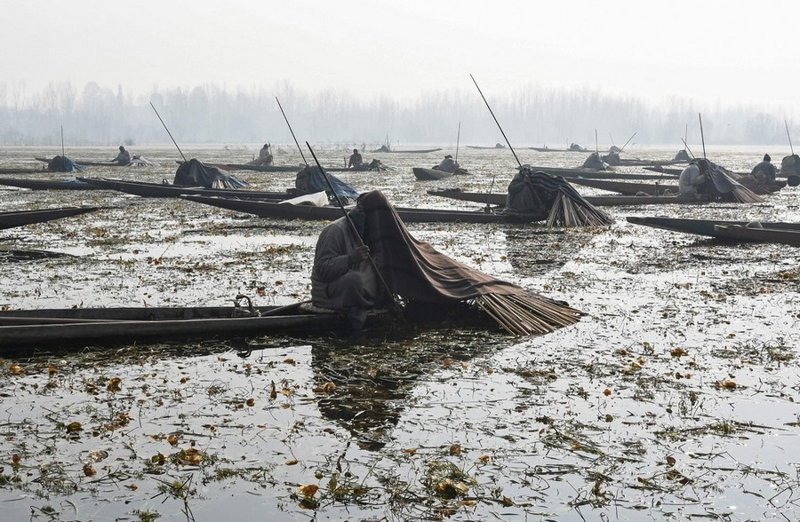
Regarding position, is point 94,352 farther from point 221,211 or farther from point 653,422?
point 221,211

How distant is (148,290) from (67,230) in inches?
288

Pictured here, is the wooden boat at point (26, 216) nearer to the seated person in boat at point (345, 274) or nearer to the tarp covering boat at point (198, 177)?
the seated person in boat at point (345, 274)

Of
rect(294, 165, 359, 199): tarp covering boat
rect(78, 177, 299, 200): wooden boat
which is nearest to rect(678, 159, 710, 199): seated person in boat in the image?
rect(294, 165, 359, 199): tarp covering boat

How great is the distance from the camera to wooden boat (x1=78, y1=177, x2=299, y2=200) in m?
22.0

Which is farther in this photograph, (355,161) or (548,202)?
(355,161)

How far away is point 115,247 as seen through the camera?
14.5 m

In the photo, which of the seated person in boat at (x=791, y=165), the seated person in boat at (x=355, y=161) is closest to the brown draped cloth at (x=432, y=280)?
the seated person in boat at (x=791, y=165)

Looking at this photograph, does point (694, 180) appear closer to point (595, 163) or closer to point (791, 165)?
point (791, 165)

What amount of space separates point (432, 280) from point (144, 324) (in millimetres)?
2688

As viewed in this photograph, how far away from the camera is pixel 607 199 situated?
22500mm

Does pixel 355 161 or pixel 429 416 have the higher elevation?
pixel 355 161

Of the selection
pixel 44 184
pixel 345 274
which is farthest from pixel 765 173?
pixel 345 274

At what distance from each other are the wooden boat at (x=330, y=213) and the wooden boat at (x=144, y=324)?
970 centimetres

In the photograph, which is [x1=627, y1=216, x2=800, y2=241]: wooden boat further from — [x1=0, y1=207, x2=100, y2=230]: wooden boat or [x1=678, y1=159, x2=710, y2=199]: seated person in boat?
[x1=0, y1=207, x2=100, y2=230]: wooden boat
